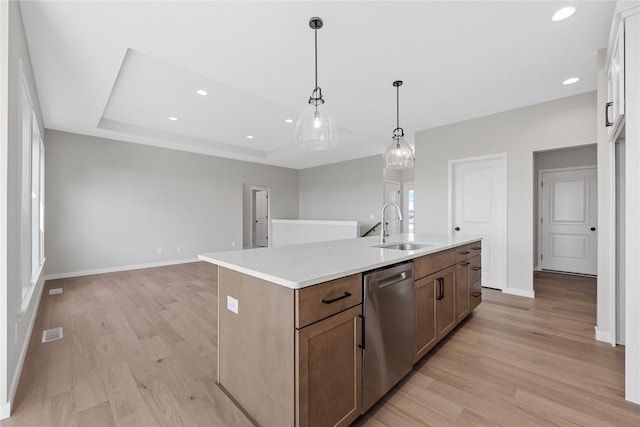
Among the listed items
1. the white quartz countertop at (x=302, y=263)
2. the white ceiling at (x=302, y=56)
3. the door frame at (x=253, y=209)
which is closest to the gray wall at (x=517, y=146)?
the white ceiling at (x=302, y=56)

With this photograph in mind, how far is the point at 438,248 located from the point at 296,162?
5.99m

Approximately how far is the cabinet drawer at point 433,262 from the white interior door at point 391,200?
16.0ft

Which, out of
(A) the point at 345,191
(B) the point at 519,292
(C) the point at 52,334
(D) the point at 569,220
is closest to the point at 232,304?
(C) the point at 52,334

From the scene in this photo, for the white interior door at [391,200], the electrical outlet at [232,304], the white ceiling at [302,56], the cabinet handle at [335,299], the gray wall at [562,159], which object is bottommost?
the electrical outlet at [232,304]

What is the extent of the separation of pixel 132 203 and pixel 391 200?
6149mm

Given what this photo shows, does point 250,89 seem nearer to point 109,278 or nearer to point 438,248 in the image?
point 438,248

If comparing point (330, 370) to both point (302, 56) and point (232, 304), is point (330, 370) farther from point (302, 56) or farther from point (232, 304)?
point (302, 56)

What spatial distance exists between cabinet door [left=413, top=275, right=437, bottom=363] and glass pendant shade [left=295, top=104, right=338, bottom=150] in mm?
1308

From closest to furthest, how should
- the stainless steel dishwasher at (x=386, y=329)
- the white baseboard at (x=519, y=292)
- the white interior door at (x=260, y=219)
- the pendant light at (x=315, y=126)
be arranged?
the stainless steel dishwasher at (x=386, y=329)
the pendant light at (x=315, y=126)
the white baseboard at (x=519, y=292)
the white interior door at (x=260, y=219)

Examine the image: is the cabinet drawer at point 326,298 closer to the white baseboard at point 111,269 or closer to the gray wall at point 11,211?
the gray wall at point 11,211

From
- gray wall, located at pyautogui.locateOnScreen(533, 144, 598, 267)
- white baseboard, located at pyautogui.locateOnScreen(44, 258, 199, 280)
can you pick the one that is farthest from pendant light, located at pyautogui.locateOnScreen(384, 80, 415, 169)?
white baseboard, located at pyautogui.locateOnScreen(44, 258, 199, 280)

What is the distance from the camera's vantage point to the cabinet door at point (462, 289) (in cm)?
262

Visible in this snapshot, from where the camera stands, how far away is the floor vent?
2.53 meters

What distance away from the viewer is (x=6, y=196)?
5.36ft
